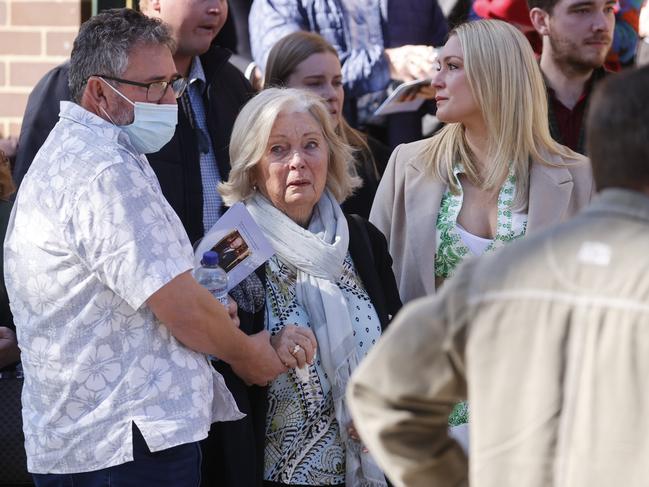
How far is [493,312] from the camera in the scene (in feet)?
6.18

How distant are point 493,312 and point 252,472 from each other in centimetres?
183

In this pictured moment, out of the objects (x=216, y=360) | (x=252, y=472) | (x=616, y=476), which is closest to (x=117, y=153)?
(x=216, y=360)

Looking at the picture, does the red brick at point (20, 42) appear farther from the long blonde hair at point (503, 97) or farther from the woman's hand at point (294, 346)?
the woman's hand at point (294, 346)

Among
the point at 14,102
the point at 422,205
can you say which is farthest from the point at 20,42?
the point at 422,205

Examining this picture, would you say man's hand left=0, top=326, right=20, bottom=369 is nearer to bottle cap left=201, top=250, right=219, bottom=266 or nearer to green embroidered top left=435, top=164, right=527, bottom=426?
bottle cap left=201, top=250, right=219, bottom=266

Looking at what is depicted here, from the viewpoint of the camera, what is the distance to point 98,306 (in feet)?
10.1

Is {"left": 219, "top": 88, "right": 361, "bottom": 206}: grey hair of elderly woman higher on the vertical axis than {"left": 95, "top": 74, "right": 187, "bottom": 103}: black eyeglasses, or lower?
lower

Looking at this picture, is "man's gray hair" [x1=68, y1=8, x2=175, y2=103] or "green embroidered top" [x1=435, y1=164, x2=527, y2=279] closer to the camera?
"man's gray hair" [x1=68, y1=8, x2=175, y2=103]

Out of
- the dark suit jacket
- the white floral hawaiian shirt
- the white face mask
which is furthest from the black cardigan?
the dark suit jacket

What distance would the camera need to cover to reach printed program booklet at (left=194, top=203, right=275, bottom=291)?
3.61 metres

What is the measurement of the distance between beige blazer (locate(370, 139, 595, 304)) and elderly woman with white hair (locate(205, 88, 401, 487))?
0.22m

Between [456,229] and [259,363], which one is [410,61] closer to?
[456,229]

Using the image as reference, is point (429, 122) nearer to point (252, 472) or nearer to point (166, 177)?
point (166, 177)

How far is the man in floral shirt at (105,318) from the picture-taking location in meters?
3.04
